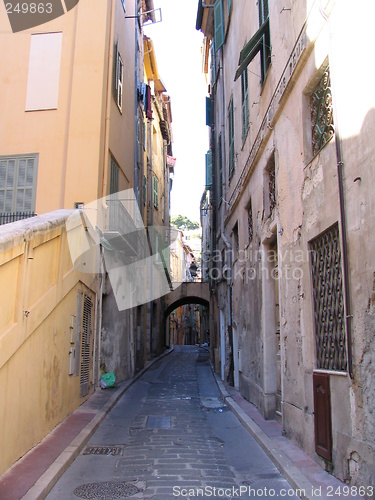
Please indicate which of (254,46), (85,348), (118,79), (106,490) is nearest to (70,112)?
(118,79)

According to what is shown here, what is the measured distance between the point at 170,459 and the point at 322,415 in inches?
79.6

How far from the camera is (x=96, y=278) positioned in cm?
1094

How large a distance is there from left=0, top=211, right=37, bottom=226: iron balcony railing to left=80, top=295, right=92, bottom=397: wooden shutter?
269 cm

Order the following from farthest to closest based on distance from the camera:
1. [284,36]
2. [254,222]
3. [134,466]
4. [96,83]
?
[96,83], [254,222], [284,36], [134,466]

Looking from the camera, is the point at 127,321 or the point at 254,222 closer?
the point at 254,222

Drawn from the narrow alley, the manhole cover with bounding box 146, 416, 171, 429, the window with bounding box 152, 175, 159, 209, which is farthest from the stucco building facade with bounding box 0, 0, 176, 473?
the window with bounding box 152, 175, 159, 209

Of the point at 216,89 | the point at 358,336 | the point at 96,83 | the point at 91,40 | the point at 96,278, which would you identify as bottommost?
the point at 358,336

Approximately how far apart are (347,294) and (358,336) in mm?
422

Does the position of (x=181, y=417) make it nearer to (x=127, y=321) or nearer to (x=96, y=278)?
(x=96, y=278)

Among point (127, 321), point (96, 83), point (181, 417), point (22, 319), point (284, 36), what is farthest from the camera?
point (127, 321)

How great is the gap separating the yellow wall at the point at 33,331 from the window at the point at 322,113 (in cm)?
368

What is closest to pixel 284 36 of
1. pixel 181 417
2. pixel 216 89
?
pixel 181 417

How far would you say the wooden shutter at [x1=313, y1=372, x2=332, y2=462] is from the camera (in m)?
5.33

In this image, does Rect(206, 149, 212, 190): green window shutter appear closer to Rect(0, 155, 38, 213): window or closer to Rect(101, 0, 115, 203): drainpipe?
Rect(101, 0, 115, 203): drainpipe
